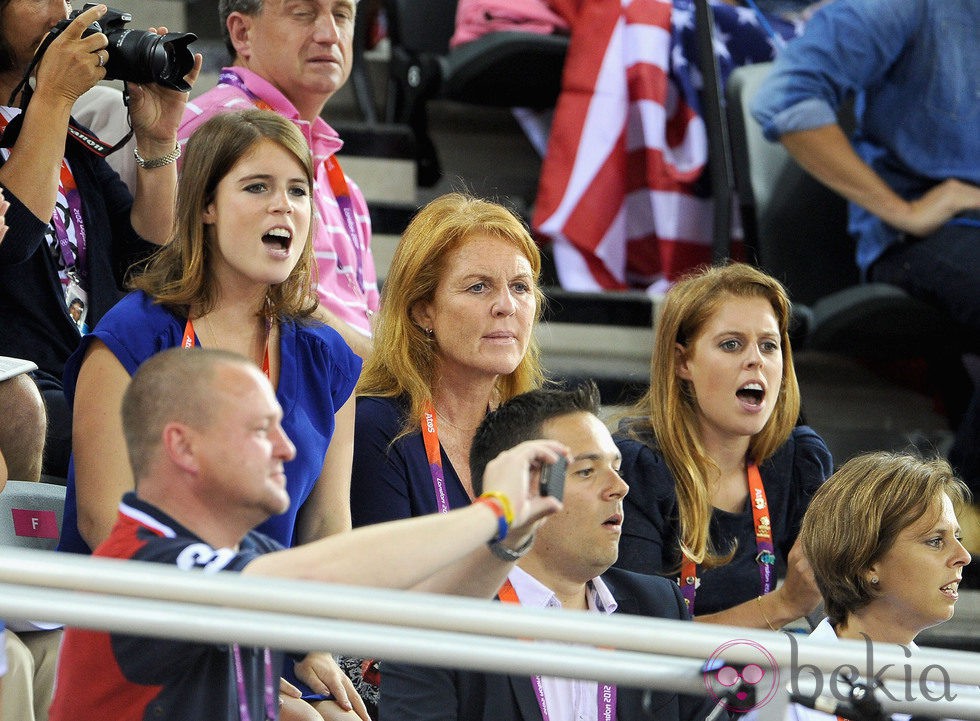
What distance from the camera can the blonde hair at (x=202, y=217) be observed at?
1942 mm

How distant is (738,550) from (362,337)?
68 centimetres

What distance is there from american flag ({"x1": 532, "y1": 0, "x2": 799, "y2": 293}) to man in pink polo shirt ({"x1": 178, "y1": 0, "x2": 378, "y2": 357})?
87 cm

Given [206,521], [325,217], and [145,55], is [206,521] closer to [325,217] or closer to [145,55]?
[145,55]

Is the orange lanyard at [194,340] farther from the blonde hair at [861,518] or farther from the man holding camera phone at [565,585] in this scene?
the blonde hair at [861,518]

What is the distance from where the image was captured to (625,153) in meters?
3.47

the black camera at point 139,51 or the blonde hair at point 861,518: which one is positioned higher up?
the black camera at point 139,51

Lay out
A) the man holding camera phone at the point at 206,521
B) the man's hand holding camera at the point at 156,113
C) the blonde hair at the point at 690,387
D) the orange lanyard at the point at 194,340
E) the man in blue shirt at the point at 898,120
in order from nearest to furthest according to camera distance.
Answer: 1. the man holding camera phone at the point at 206,521
2. the orange lanyard at the point at 194,340
3. the man's hand holding camera at the point at 156,113
4. the blonde hair at the point at 690,387
5. the man in blue shirt at the point at 898,120

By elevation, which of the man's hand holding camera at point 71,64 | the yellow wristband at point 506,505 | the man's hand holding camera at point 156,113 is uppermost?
the man's hand holding camera at point 71,64

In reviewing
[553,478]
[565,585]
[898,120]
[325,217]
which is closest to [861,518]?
[565,585]

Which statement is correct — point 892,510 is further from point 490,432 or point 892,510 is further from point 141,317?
point 141,317

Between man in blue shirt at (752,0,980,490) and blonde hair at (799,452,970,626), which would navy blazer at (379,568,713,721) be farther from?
man in blue shirt at (752,0,980,490)

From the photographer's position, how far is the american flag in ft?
11.2

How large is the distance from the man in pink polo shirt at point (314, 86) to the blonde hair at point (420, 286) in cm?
21

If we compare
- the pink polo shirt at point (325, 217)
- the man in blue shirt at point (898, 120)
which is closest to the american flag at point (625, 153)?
the man in blue shirt at point (898, 120)
